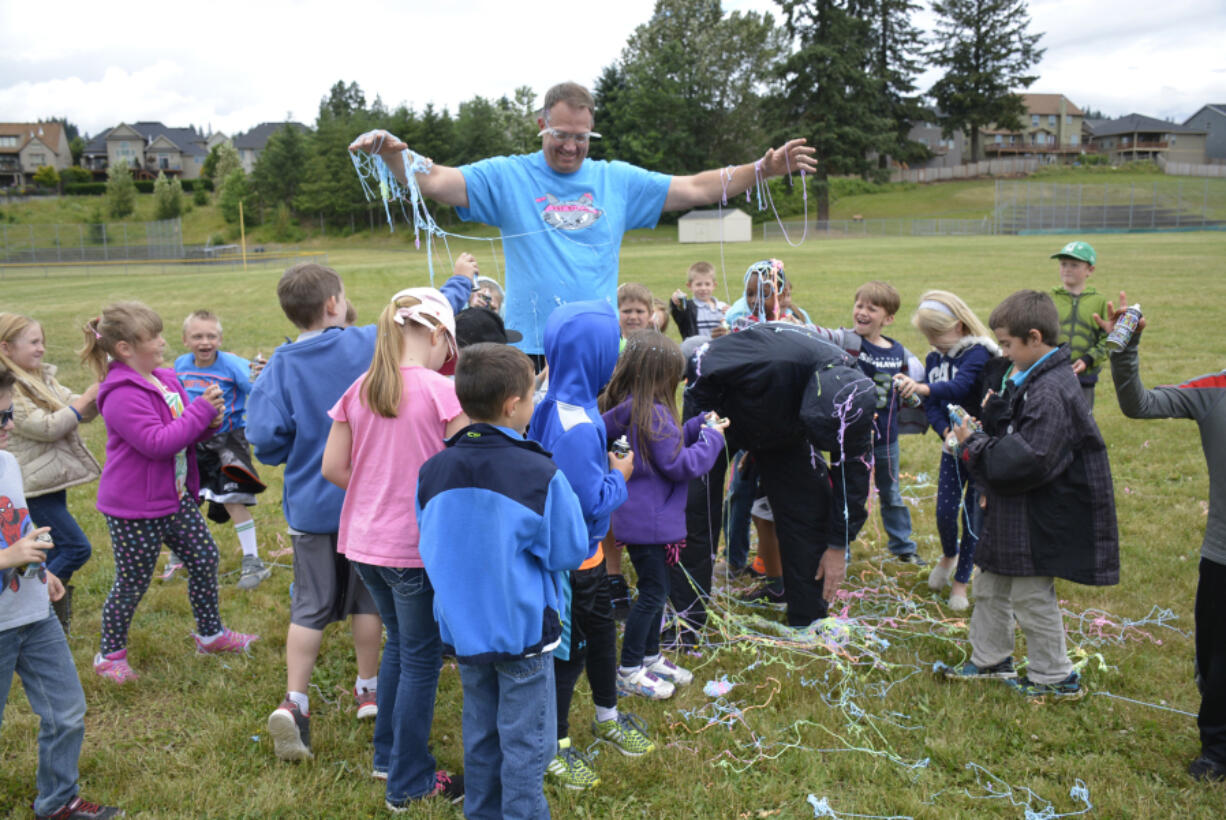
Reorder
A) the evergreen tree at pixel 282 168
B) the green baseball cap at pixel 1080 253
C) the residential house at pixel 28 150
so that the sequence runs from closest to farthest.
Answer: the green baseball cap at pixel 1080 253 → the evergreen tree at pixel 282 168 → the residential house at pixel 28 150

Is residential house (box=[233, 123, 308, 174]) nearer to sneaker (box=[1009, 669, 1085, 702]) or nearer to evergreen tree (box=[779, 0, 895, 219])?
evergreen tree (box=[779, 0, 895, 219])

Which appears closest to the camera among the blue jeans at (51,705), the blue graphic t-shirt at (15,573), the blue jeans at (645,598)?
the blue graphic t-shirt at (15,573)

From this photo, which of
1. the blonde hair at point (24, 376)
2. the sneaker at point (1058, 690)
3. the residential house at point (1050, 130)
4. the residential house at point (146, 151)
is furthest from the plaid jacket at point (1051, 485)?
the residential house at point (146, 151)

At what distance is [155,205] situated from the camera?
66.1m

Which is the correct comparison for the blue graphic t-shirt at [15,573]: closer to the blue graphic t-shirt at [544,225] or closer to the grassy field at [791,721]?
the grassy field at [791,721]

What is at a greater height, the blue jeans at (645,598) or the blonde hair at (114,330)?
the blonde hair at (114,330)

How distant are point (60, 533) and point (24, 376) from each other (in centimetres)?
79

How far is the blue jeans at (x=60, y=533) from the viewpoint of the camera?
13.1 ft

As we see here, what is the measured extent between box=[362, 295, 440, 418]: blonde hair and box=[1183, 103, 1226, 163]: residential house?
10544cm

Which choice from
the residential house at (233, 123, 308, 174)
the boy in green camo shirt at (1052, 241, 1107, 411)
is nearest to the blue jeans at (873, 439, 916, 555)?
the boy in green camo shirt at (1052, 241, 1107, 411)

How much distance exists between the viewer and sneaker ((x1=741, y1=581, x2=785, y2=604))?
179 inches

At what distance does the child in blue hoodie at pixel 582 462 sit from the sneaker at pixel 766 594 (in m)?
1.59

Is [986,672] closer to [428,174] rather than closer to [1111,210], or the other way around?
[428,174]

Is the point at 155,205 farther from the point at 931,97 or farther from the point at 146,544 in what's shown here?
the point at 146,544
